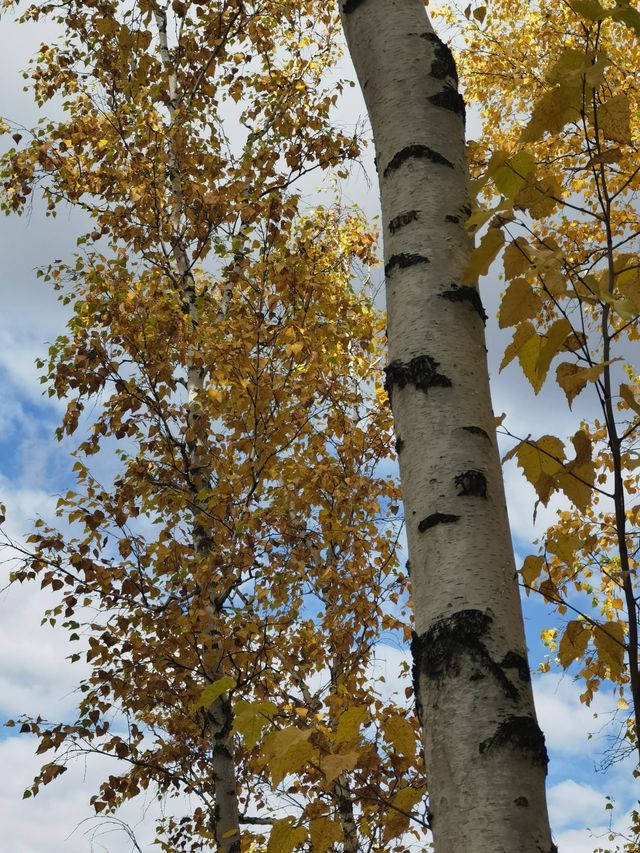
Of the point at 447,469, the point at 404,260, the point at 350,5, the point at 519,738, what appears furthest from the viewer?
the point at 350,5

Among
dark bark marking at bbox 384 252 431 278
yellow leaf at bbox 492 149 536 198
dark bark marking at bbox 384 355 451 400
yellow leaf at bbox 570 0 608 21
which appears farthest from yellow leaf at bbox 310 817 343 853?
yellow leaf at bbox 570 0 608 21

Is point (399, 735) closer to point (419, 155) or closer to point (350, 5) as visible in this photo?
point (419, 155)

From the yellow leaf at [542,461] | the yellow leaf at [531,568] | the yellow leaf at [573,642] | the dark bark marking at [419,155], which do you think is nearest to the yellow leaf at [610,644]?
the yellow leaf at [573,642]

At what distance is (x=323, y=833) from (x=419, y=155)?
1405mm

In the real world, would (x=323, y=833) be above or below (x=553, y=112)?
below

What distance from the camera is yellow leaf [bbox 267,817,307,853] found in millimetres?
1313

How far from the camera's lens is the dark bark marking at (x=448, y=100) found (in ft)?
5.70

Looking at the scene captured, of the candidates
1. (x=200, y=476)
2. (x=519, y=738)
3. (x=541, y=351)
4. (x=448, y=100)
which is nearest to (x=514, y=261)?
(x=541, y=351)

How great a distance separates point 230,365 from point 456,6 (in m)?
7.44

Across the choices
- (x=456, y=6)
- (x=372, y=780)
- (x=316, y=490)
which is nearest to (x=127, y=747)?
(x=372, y=780)

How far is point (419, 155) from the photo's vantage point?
5.42 ft

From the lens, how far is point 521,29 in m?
10.8

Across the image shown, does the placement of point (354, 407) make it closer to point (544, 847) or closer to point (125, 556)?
point (125, 556)

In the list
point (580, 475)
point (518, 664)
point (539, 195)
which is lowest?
point (518, 664)
